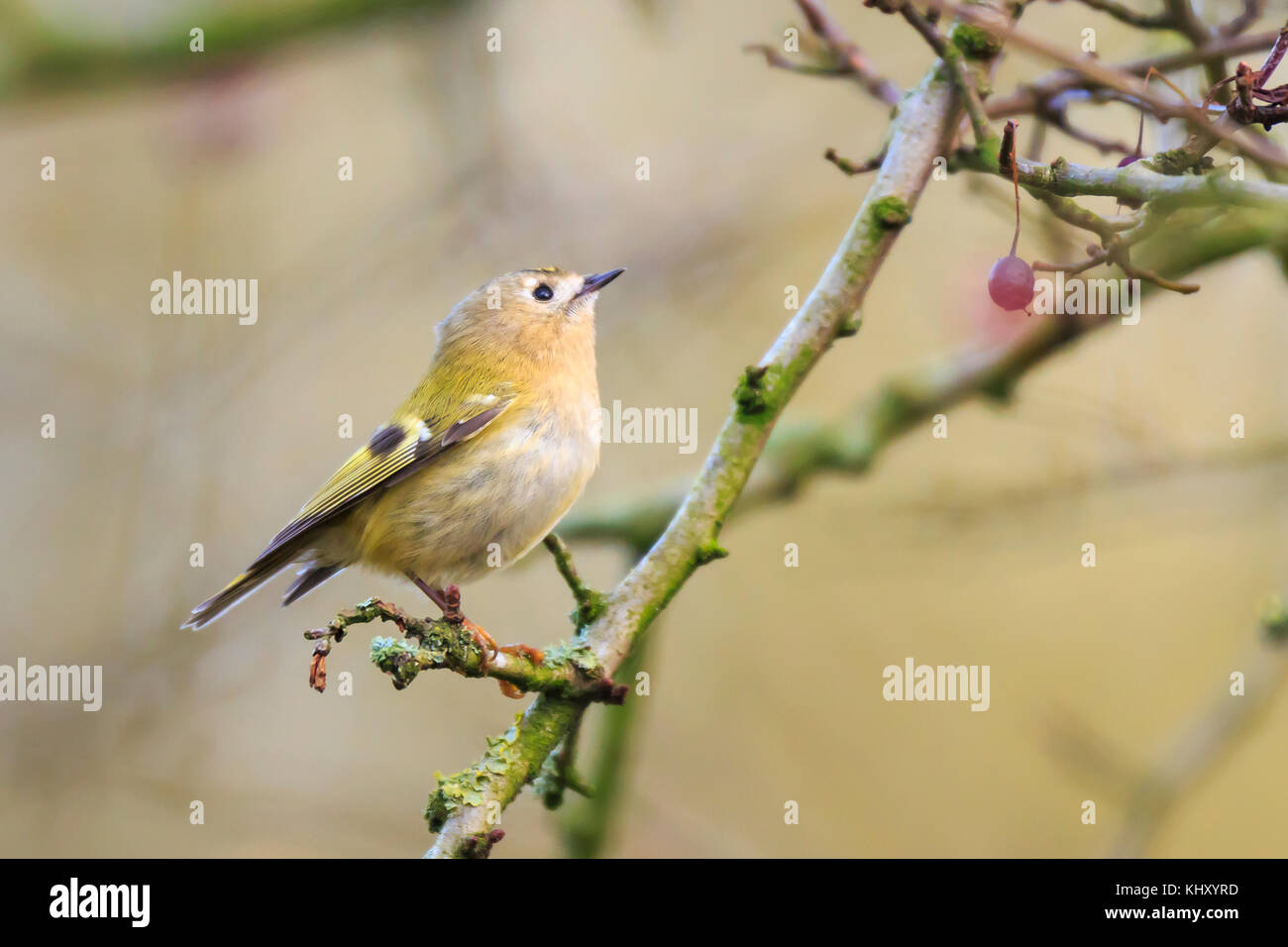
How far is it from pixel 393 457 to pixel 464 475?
266mm

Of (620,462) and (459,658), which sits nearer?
(459,658)

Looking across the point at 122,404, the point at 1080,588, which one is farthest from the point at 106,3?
the point at 1080,588

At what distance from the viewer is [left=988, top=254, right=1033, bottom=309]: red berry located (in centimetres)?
194

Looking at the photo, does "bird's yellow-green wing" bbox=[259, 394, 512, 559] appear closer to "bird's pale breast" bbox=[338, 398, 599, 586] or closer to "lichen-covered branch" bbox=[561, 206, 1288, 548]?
"bird's pale breast" bbox=[338, 398, 599, 586]

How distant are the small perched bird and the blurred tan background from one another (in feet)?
0.89

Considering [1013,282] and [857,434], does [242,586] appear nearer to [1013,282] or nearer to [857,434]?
[857,434]

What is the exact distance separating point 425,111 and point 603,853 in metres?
2.95

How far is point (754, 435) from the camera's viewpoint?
79.5 inches

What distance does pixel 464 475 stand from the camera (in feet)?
9.50

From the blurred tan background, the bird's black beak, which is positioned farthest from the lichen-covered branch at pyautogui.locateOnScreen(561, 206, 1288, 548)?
the bird's black beak

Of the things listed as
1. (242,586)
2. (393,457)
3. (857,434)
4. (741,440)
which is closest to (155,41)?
(393,457)

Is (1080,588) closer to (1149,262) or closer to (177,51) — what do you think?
(1149,262)

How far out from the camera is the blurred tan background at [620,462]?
152 inches

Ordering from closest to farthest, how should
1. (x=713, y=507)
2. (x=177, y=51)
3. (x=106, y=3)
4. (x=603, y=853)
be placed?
1. (x=713, y=507)
2. (x=603, y=853)
3. (x=177, y=51)
4. (x=106, y=3)
